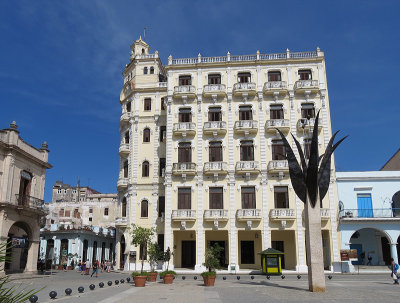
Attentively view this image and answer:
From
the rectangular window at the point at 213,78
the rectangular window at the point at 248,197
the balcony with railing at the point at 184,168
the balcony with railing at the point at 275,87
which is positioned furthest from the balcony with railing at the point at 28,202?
the balcony with railing at the point at 275,87

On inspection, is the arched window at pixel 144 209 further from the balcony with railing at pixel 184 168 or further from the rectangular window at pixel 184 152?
the rectangular window at pixel 184 152

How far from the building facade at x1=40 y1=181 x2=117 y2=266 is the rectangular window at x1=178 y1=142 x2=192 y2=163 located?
16.9 m

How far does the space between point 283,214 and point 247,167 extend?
595 centimetres

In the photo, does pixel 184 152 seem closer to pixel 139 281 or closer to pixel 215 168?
pixel 215 168

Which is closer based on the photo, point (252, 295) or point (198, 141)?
point (252, 295)

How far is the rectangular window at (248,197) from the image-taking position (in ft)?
127

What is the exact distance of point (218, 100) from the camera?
1646 inches

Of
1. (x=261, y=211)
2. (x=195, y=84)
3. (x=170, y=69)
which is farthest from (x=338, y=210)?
(x=170, y=69)

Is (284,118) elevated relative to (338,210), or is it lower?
elevated

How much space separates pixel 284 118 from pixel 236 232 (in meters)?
13.3

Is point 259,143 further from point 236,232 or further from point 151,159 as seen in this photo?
point 151,159

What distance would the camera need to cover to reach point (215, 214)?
37969 millimetres

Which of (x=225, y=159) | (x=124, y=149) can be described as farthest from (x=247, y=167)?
(x=124, y=149)

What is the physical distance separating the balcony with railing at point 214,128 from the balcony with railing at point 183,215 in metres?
8.65
